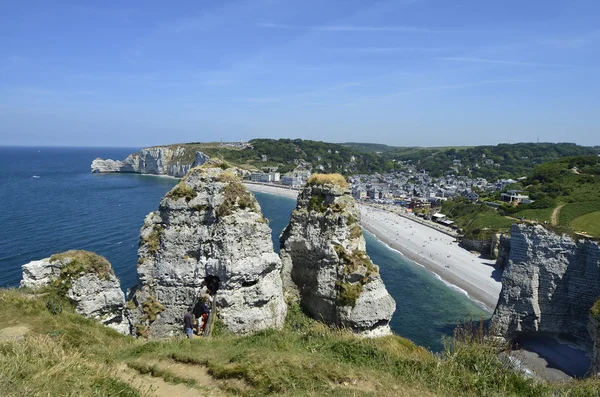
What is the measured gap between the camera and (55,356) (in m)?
9.59

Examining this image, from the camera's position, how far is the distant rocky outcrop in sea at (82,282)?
53.2 ft

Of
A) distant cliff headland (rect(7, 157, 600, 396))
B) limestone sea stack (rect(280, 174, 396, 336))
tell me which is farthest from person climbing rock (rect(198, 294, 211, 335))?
limestone sea stack (rect(280, 174, 396, 336))

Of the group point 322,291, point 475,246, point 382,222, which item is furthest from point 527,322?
point 382,222

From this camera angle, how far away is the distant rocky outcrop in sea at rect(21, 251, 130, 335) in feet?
53.2

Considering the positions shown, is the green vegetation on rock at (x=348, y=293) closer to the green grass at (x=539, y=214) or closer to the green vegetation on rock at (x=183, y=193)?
the green vegetation on rock at (x=183, y=193)

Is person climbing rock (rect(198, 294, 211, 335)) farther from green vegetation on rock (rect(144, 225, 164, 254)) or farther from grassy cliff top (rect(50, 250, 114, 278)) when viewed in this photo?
grassy cliff top (rect(50, 250, 114, 278))

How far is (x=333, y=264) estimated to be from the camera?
20.7 metres

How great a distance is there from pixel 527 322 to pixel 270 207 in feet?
252

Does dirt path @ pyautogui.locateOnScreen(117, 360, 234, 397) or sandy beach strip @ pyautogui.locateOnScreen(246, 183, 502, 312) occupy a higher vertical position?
dirt path @ pyautogui.locateOnScreen(117, 360, 234, 397)

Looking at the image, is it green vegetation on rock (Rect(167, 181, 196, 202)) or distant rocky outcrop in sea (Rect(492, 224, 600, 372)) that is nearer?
green vegetation on rock (Rect(167, 181, 196, 202))

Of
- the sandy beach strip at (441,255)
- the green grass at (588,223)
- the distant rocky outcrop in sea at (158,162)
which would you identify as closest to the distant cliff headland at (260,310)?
the sandy beach strip at (441,255)

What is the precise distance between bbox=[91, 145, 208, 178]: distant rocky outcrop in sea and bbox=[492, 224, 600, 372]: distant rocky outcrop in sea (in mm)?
147023

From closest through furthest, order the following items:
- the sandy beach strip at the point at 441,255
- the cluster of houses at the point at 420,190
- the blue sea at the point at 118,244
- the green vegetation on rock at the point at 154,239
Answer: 1. the green vegetation on rock at the point at 154,239
2. the blue sea at the point at 118,244
3. the sandy beach strip at the point at 441,255
4. the cluster of houses at the point at 420,190

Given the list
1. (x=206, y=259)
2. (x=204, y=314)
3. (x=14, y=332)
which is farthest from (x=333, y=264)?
(x=14, y=332)
